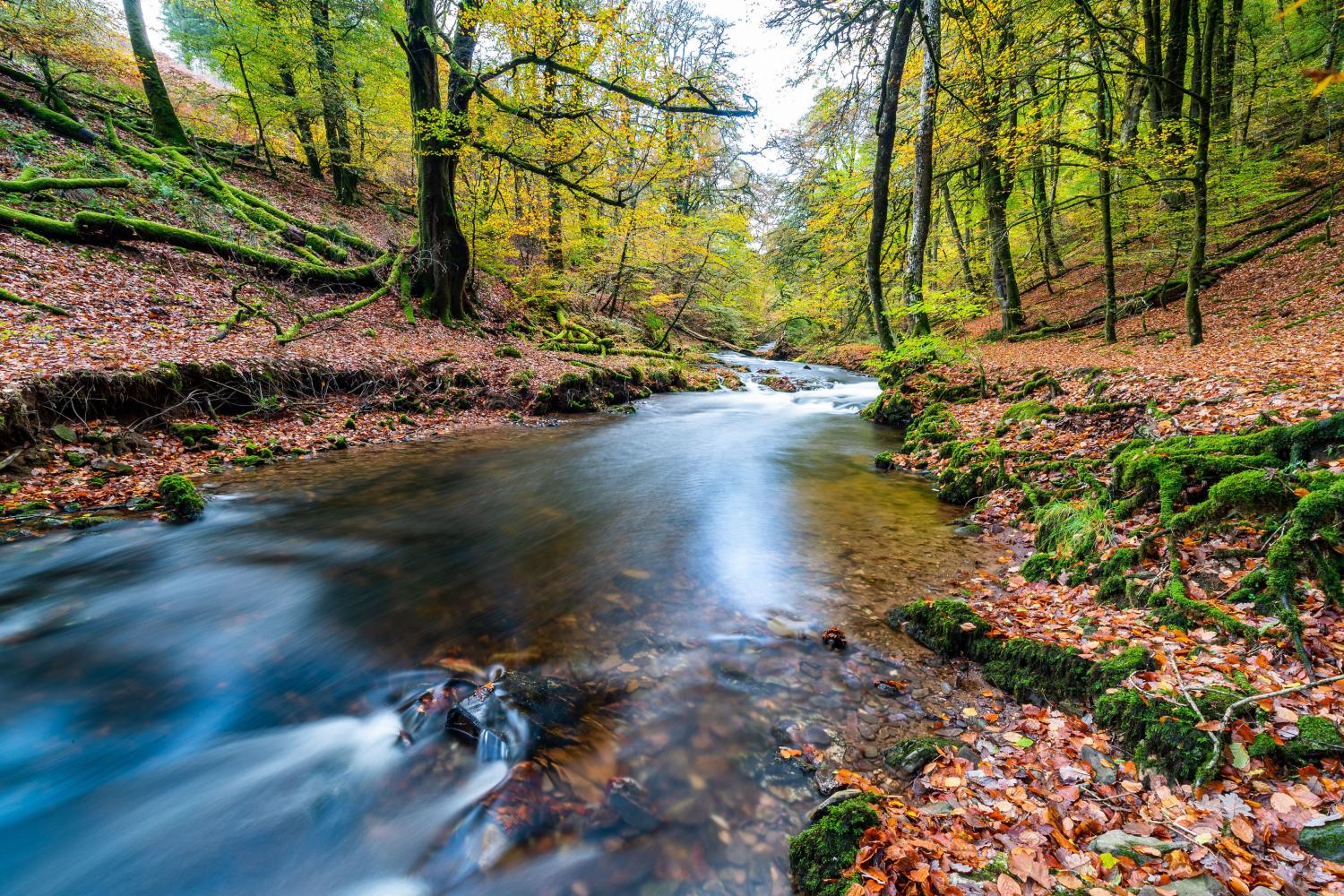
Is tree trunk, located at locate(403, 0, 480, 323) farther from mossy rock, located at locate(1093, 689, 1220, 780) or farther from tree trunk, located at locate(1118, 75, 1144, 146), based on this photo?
tree trunk, located at locate(1118, 75, 1144, 146)

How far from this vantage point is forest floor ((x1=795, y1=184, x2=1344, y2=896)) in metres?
2.19

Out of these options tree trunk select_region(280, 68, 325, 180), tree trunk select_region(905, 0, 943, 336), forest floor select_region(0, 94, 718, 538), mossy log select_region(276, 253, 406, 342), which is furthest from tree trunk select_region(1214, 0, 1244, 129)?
tree trunk select_region(280, 68, 325, 180)

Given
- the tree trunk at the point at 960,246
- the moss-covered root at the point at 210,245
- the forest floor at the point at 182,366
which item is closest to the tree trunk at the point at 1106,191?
the tree trunk at the point at 960,246

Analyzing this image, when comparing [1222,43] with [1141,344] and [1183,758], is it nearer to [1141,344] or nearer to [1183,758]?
[1141,344]

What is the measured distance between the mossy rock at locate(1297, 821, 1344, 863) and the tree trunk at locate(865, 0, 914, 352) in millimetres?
9413

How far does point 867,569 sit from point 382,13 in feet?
60.8

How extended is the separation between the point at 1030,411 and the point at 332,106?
701 inches

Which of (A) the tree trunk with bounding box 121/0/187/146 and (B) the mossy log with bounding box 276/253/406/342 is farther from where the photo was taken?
(A) the tree trunk with bounding box 121/0/187/146

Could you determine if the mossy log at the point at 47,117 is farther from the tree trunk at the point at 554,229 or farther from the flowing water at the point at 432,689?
the flowing water at the point at 432,689

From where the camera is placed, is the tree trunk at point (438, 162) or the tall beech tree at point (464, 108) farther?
the tree trunk at point (438, 162)

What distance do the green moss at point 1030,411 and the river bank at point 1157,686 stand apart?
1708 mm

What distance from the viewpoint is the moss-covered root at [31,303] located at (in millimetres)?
7305

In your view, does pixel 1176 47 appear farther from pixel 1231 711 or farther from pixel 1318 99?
pixel 1231 711

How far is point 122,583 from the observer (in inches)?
185
